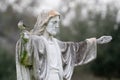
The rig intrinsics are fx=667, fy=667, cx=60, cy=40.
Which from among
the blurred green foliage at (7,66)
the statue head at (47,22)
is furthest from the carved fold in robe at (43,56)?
the blurred green foliage at (7,66)

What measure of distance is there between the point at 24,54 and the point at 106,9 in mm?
22924

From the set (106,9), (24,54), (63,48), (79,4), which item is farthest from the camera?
(79,4)

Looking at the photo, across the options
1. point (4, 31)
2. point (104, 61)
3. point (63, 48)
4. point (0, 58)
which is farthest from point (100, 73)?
point (63, 48)

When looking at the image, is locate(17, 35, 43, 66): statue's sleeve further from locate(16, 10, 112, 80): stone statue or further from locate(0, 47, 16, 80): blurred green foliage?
locate(0, 47, 16, 80): blurred green foliage

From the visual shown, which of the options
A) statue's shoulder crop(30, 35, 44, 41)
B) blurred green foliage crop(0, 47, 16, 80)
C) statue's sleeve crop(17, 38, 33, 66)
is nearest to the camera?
statue's sleeve crop(17, 38, 33, 66)

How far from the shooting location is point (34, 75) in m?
8.47

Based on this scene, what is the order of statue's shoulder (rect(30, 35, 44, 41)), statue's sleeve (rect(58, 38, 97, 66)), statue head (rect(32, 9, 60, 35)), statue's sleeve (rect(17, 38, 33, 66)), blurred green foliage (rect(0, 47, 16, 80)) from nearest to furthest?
statue's sleeve (rect(17, 38, 33, 66))
statue's shoulder (rect(30, 35, 44, 41))
statue head (rect(32, 9, 60, 35))
statue's sleeve (rect(58, 38, 97, 66))
blurred green foliage (rect(0, 47, 16, 80))

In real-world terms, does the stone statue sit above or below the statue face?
below

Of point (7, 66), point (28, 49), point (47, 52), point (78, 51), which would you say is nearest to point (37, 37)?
point (47, 52)

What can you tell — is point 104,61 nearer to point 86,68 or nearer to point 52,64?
point 86,68

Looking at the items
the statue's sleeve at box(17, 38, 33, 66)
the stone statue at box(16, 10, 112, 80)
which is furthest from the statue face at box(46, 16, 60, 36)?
the statue's sleeve at box(17, 38, 33, 66)

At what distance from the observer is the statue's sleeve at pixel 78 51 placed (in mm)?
9031

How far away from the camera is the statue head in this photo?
871 centimetres

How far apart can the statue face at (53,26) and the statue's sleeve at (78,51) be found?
31 centimetres
